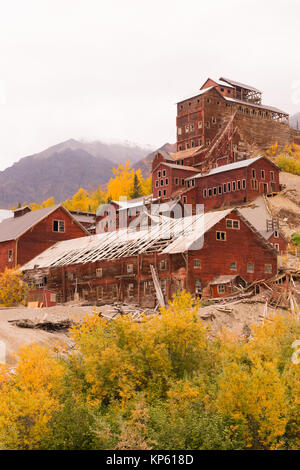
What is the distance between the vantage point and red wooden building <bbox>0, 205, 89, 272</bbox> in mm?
Result: 65375

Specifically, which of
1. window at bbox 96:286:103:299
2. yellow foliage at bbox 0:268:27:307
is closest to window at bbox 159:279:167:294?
window at bbox 96:286:103:299

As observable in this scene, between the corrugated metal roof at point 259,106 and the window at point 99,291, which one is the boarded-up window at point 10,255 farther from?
the corrugated metal roof at point 259,106

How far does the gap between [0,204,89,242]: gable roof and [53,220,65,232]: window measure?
1.40m

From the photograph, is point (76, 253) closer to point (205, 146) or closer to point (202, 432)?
point (202, 432)

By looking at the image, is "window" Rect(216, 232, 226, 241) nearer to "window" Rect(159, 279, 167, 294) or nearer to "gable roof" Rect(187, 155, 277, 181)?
"window" Rect(159, 279, 167, 294)

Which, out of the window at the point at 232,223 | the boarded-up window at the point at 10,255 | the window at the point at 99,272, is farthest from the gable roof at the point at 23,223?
the window at the point at 232,223

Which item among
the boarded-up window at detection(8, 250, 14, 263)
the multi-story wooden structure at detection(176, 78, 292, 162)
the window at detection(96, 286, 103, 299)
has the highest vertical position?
the multi-story wooden structure at detection(176, 78, 292, 162)

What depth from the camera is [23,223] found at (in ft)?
231

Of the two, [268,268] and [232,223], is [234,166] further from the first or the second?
[232,223]

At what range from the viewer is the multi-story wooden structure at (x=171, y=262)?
151ft

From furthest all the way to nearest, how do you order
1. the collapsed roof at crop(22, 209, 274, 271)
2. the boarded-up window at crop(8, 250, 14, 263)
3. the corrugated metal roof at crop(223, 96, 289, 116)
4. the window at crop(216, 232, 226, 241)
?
the corrugated metal roof at crop(223, 96, 289, 116), the boarded-up window at crop(8, 250, 14, 263), the window at crop(216, 232, 226, 241), the collapsed roof at crop(22, 209, 274, 271)

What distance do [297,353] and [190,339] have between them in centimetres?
482

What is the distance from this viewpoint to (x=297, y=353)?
2495 centimetres
